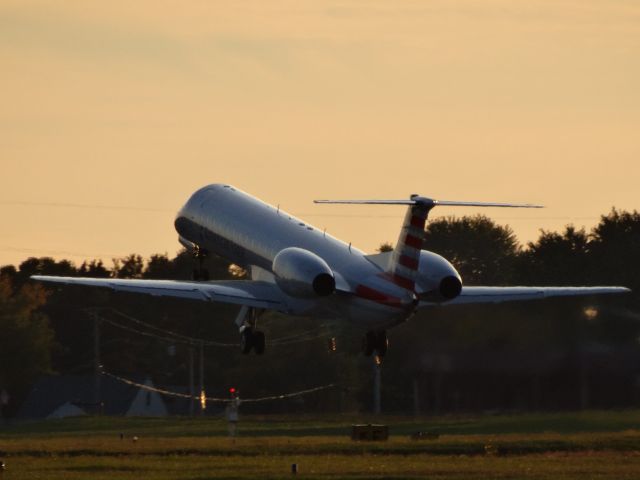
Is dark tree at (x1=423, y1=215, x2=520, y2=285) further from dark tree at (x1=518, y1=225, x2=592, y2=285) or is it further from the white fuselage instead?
the white fuselage

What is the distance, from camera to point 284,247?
286 ft

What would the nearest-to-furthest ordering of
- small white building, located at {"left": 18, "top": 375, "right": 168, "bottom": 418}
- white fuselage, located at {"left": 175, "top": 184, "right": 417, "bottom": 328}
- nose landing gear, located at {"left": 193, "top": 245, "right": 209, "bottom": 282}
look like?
white fuselage, located at {"left": 175, "top": 184, "right": 417, "bottom": 328} → nose landing gear, located at {"left": 193, "top": 245, "right": 209, "bottom": 282} → small white building, located at {"left": 18, "top": 375, "right": 168, "bottom": 418}

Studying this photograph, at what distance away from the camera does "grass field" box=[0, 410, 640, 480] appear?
74812 mm

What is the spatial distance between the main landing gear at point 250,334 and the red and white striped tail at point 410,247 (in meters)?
10.6

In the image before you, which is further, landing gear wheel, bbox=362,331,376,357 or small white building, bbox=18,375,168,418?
small white building, bbox=18,375,168,418

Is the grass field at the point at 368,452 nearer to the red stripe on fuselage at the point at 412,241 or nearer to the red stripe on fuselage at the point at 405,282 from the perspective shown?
the red stripe on fuselage at the point at 405,282

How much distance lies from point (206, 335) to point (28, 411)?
1384cm

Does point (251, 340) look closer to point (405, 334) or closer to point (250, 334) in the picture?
point (250, 334)

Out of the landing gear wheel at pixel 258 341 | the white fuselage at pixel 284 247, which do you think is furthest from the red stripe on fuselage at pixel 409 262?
the landing gear wheel at pixel 258 341

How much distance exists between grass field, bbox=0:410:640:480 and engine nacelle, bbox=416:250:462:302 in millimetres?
5714

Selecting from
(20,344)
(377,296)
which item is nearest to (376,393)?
(377,296)

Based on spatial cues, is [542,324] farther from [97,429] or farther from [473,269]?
[473,269]

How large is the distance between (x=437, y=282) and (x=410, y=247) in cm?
164

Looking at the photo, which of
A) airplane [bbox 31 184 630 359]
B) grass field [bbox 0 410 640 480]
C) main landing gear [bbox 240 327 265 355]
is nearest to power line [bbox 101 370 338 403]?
grass field [bbox 0 410 640 480]
